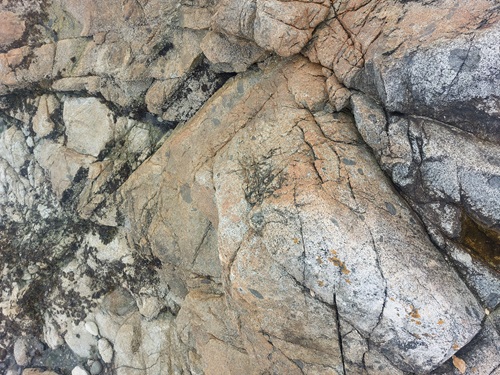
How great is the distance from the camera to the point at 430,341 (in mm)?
6242

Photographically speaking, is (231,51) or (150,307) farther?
(150,307)

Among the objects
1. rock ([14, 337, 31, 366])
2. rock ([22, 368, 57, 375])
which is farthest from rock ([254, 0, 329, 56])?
rock ([14, 337, 31, 366])

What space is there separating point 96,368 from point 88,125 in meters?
6.89

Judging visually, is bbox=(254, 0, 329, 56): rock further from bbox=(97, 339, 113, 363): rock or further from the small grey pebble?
the small grey pebble

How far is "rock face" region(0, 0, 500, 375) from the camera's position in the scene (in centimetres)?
634

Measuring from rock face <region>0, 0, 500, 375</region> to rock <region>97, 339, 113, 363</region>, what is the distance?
7cm

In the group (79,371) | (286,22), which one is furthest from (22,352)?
(286,22)

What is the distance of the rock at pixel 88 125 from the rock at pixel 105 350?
5315 mm

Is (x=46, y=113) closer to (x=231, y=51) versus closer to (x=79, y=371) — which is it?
(x=231, y=51)

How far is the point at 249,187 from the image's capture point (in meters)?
7.48

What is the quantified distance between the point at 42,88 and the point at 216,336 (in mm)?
8682

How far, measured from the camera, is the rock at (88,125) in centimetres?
1071

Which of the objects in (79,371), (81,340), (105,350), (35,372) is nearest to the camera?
(105,350)

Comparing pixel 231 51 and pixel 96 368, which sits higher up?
pixel 231 51
